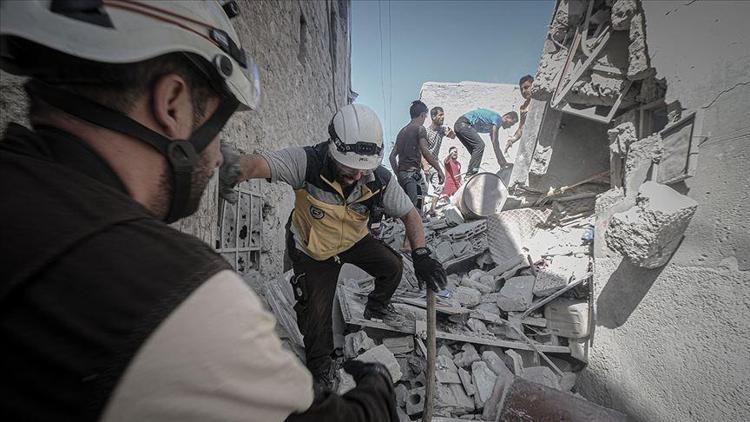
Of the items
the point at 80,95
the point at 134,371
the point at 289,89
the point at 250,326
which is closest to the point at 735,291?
the point at 250,326

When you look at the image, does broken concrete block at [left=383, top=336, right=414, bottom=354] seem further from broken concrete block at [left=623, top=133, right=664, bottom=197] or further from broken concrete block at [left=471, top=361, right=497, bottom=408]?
broken concrete block at [left=623, top=133, right=664, bottom=197]

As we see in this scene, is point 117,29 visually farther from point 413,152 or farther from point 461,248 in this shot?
point 461,248

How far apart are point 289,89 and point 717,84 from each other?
4688 millimetres

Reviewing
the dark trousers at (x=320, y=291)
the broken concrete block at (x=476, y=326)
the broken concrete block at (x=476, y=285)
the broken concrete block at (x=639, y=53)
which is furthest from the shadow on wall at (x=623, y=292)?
the dark trousers at (x=320, y=291)

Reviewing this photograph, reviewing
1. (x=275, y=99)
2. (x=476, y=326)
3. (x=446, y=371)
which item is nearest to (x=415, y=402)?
(x=446, y=371)

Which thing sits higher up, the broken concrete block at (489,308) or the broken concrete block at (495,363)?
the broken concrete block at (489,308)

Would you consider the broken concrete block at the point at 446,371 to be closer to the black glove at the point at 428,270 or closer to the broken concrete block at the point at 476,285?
the black glove at the point at 428,270

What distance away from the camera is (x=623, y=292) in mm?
2689

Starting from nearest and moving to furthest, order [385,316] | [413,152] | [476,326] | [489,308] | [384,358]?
[384,358]
[385,316]
[476,326]
[489,308]
[413,152]

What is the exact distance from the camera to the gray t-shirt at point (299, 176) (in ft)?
7.73

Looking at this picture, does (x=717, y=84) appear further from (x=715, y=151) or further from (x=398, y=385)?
(x=398, y=385)

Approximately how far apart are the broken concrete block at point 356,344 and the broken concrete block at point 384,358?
0.11m

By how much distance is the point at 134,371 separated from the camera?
448 millimetres

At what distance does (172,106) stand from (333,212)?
5.64 feet
